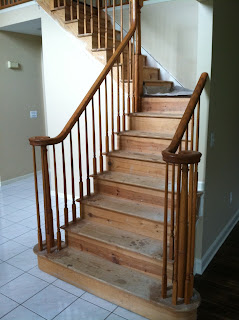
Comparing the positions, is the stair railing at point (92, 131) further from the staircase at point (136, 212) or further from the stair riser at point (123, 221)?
the stair riser at point (123, 221)

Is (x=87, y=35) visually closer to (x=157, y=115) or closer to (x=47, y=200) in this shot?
(x=157, y=115)

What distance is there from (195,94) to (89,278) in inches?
61.7

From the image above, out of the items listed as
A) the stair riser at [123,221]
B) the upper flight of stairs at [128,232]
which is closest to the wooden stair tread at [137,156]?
the upper flight of stairs at [128,232]

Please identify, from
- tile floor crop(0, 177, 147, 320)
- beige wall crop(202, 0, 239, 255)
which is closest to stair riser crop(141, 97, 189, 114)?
beige wall crop(202, 0, 239, 255)

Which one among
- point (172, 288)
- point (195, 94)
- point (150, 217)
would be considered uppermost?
point (195, 94)

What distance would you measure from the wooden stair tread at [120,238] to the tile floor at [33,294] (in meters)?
0.41

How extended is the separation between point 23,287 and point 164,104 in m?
Result: 2.23

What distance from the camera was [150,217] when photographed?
8.00ft

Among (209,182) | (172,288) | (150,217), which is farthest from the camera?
(209,182)

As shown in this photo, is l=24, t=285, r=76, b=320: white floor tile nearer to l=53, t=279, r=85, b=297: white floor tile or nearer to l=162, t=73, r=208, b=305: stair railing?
l=53, t=279, r=85, b=297: white floor tile

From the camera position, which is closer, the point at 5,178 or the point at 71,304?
the point at 71,304

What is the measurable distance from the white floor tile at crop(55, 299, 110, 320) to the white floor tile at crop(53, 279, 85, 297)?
12 centimetres

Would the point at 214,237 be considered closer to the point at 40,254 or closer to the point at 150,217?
the point at 150,217

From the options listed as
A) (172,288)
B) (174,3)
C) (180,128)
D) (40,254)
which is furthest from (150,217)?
(174,3)
